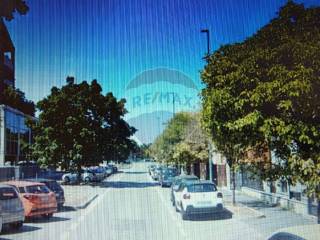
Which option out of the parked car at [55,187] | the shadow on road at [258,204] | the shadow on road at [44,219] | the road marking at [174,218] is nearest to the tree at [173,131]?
the road marking at [174,218]

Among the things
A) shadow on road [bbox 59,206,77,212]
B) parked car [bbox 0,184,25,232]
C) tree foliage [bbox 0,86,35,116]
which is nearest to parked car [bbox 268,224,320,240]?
parked car [bbox 0,184,25,232]

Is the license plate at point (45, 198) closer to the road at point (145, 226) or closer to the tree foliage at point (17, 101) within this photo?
the road at point (145, 226)

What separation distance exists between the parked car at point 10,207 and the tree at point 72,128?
23.9 metres

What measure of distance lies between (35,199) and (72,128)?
22.5 m

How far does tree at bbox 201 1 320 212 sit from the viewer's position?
30.2ft

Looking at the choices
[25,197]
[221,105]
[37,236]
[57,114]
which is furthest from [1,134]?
[221,105]

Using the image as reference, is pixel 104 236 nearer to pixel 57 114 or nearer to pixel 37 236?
pixel 37 236

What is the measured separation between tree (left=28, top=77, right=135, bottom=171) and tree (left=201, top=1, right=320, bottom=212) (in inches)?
1155

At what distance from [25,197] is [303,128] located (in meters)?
11.3

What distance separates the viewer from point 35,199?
1748cm

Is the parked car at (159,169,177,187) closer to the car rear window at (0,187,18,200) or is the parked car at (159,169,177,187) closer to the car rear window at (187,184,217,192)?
the car rear window at (187,184,217,192)

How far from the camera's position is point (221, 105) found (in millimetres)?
10711

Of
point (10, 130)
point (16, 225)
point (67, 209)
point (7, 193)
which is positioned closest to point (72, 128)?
point (10, 130)

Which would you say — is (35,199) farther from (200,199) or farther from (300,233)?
(300,233)
